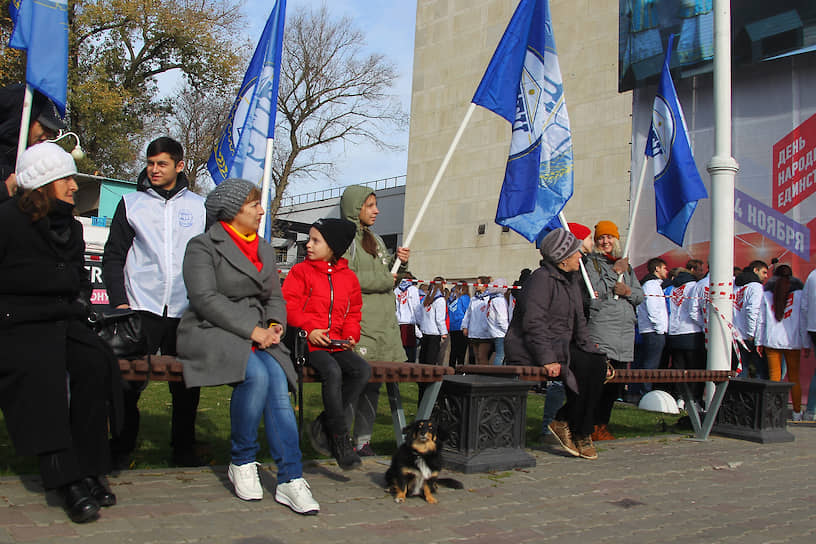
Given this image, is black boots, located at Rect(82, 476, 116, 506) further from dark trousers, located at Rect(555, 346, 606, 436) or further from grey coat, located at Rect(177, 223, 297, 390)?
dark trousers, located at Rect(555, 346, 606, 436)

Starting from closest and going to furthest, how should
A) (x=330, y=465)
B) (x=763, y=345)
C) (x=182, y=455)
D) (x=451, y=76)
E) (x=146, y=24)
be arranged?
(x=182, y=455) → (x=330, y=465) → (x=763, y=345) → (x=146, y=24) → (x=451, y=76)

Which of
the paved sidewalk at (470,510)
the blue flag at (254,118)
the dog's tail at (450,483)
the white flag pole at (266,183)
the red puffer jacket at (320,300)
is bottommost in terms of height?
the paved sidewalk at (470,510)

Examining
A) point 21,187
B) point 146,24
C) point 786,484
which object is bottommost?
point 786,484

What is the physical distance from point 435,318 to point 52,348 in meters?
12.0

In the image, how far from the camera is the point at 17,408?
346 cm

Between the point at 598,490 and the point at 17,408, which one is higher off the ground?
the point at 17,408

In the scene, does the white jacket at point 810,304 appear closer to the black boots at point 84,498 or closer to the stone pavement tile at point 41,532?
the black boots at point 84,498

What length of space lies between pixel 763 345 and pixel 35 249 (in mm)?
9361

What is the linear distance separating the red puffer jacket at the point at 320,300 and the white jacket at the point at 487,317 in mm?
9264

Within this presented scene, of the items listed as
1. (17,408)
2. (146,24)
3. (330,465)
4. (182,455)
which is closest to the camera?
(17,408)

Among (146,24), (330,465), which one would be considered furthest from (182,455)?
(146,24)

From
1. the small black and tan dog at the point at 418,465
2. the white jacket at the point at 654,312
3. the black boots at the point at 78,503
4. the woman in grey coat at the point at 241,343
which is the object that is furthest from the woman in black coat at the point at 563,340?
the white jacket at the point at 654,312

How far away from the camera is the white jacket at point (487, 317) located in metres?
14.0

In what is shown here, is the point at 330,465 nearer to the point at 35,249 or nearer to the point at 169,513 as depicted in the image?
the point at 169,513
